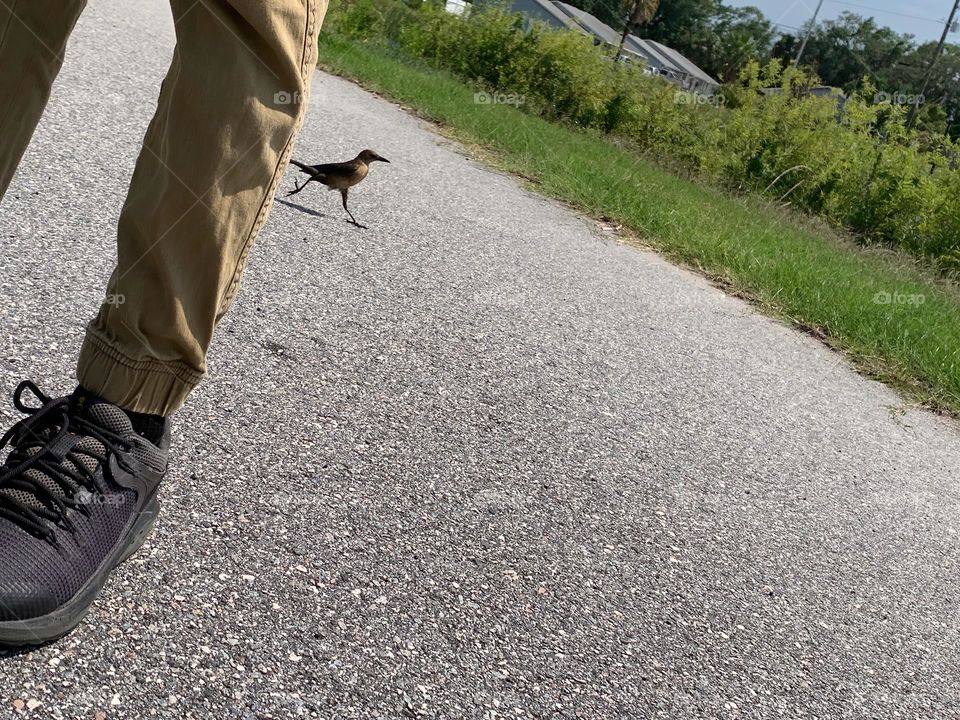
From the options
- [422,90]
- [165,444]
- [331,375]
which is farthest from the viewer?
[422,90]

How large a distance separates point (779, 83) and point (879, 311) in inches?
426

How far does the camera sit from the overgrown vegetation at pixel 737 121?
543 inches

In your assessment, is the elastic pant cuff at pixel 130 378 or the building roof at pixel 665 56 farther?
the building roof at pixel 665 56

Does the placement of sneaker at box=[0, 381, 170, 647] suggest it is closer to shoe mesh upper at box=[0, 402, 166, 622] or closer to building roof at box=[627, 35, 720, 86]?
shoe mesh upper at box=[0, 402, 166, 622]

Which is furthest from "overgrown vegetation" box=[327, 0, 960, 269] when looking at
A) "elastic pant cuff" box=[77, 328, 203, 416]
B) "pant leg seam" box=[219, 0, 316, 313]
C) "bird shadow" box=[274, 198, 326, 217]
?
"elastic pant cuff" box=[77, 328, 203, 416]

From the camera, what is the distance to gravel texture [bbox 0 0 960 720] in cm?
169

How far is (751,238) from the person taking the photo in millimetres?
8484

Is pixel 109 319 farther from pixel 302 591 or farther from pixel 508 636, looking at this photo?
pixel 508 636

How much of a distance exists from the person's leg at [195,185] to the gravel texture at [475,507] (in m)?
0.45

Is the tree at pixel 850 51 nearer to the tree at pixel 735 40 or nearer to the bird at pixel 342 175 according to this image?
the tree at pixel 735 40

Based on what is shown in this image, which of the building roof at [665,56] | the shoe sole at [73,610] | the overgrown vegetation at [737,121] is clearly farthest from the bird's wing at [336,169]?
the building roof at [665,56]

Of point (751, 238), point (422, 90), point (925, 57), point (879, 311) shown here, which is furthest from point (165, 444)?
point (925, 57)

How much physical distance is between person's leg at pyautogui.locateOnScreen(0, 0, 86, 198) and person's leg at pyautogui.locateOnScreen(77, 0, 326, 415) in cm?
24

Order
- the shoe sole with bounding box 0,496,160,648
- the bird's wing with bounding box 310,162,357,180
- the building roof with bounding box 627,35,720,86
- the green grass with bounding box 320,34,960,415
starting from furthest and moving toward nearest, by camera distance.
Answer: the building roof with bounding box 627,35,720,86 → the green grass with bounding box 320,34,960,415 → the bird's wing with bounding box 310,162,357,180 → the shoe sole with bounding box 0,496,160,648
